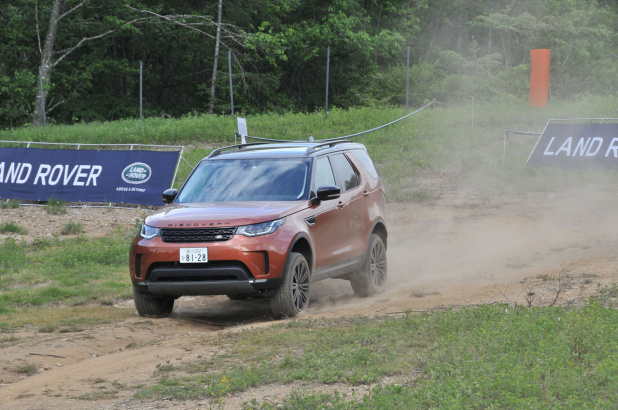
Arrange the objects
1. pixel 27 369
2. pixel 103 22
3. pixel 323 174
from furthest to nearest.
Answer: pixel 103 22
pixel 323 174
pixel 27 369

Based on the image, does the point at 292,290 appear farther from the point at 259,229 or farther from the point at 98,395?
the point at 98,395

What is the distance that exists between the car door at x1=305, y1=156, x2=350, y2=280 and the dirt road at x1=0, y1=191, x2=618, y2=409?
560mm

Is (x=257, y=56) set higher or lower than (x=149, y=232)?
higher

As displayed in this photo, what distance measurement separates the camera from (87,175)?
20.8 meters

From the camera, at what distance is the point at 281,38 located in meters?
40.4

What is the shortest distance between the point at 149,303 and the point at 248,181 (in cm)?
193

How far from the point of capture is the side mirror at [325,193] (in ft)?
32.4

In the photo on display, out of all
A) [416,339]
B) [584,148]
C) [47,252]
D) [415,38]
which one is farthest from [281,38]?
[416,339]

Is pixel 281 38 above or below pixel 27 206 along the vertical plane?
above

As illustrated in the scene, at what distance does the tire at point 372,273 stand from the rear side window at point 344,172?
83 centimetres

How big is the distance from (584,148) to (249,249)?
1456 cm

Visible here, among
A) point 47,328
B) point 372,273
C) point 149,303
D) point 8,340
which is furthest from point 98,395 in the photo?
point 372,273

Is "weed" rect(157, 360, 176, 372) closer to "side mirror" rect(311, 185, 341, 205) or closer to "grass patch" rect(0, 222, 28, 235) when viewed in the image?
"side mirror" rect(311, 185, 341, 205)

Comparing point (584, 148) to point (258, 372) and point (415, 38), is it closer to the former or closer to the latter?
point (258, 372)
